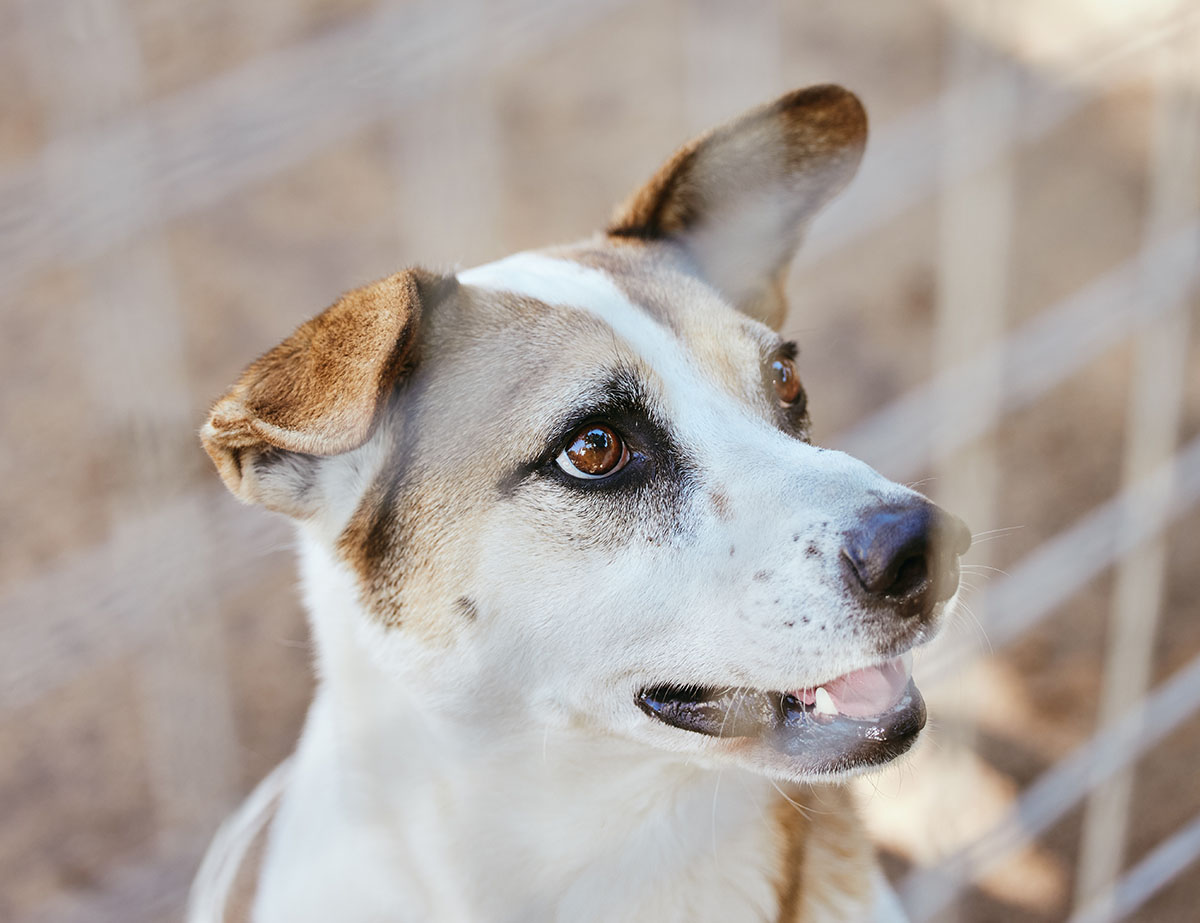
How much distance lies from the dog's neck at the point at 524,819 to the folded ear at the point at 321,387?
1.04 ft

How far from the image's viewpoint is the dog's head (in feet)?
4.32

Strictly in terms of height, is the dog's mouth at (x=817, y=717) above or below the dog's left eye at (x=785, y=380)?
below

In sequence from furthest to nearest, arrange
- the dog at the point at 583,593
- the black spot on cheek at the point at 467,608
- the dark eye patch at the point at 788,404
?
the dark eye patch at the point at 788,404 < the black spot on cheek at the point at 467,608 < the dog at the point at 583,593

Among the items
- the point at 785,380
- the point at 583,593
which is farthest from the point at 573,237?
the point at 583,593

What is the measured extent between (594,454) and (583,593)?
18cm

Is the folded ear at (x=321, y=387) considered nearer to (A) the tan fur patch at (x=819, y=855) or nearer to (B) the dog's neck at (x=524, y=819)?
(B) the dog's neck at (x=524, y=819)

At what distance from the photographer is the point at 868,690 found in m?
1.42

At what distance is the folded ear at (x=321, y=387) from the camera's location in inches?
49.3

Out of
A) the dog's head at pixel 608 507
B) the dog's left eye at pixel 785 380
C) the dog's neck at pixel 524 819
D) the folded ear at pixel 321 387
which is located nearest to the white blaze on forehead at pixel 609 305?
the dog's head at pixel 608 507

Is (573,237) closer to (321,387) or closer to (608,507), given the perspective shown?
(608,507)

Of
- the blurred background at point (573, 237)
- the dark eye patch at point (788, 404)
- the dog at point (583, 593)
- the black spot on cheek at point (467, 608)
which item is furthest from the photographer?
the dark eye patch at point (788, 404)

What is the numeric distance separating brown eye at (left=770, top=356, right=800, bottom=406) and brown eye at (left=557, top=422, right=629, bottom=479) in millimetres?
279

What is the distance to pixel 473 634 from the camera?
150 centimetres

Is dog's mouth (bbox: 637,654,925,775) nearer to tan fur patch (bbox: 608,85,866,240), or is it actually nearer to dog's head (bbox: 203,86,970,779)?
dog's head (bbox: 203,86,970,779)
